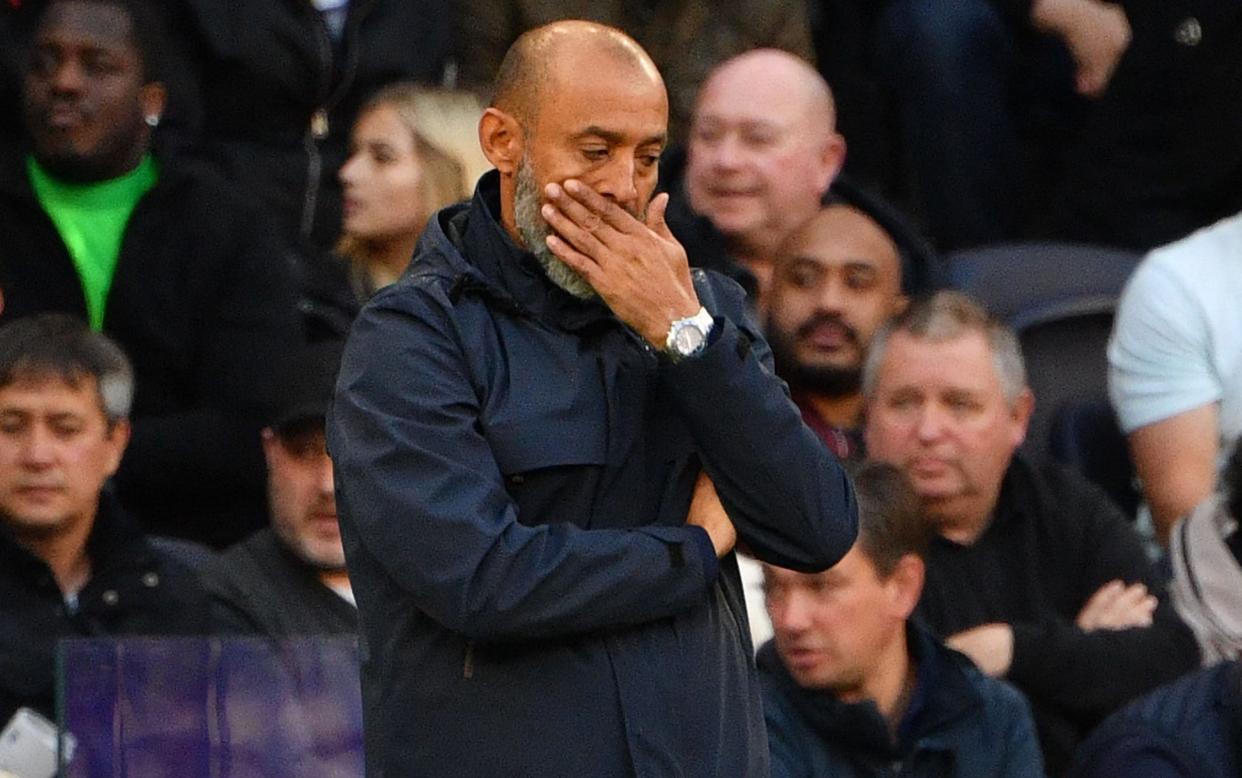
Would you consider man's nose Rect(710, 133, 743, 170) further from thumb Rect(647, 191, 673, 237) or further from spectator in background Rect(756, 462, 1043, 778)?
thumb Rect(647, 191, 673, 237)

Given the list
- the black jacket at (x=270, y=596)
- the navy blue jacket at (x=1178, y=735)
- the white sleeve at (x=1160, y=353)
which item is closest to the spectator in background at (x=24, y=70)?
the black jacket at (x=270, y=596)

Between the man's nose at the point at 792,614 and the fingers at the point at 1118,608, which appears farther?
the fingers at the point at 1118,608

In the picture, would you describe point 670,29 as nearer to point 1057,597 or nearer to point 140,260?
point 140,260

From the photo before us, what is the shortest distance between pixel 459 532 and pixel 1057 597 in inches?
107

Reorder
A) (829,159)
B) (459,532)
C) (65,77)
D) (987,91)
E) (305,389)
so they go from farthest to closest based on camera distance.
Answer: (987,91) → (829,159) → (65,77) → (305,389) → (459,532)

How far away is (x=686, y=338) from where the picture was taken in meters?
3.18

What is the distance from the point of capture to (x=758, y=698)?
3.36 meters

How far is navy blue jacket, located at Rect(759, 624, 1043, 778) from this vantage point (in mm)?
4539

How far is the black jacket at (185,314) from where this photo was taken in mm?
6074

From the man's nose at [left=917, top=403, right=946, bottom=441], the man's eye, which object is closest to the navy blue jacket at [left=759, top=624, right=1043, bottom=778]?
the man's nose at [left=917, top=403, right=946, bottom=441]

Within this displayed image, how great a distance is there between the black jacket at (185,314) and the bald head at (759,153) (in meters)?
1.11

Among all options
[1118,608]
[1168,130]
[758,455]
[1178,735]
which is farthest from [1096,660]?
[1168,130]

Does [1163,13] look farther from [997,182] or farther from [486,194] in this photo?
[486,194]

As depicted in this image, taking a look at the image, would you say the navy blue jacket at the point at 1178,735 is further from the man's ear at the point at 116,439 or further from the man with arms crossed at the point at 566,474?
the man's ear at the point at 116,439
